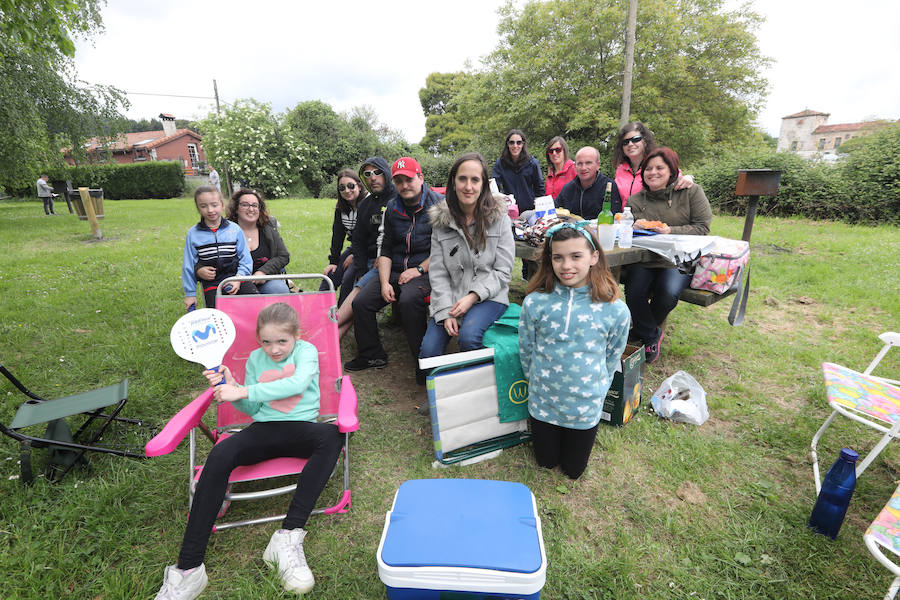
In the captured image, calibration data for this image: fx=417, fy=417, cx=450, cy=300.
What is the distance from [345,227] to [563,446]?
345 centimetres

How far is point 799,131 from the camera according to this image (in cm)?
6606

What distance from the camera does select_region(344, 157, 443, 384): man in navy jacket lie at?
11.5 ft

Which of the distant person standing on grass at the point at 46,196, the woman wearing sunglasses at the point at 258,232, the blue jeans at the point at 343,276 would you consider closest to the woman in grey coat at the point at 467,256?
the blue jeans at the point at 343,276

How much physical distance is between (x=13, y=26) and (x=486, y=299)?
17.5 feet

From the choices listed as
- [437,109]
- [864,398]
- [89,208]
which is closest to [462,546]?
[864,398]

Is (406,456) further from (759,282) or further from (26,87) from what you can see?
(26,87)

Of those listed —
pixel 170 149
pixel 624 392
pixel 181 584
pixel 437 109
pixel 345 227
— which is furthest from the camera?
pixel 170 149

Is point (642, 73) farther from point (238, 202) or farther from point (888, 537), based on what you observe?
point (888, 537)

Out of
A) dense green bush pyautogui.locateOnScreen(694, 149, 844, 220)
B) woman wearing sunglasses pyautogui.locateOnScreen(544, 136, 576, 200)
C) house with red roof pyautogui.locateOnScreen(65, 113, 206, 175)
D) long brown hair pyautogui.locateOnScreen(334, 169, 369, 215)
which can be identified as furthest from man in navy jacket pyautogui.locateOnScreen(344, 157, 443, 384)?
house with red roof pyautogui.locateOnScreen(65, 113, 206, 175)

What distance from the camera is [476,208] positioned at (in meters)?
3.12

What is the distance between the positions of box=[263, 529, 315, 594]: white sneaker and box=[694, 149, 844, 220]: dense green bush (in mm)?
13731

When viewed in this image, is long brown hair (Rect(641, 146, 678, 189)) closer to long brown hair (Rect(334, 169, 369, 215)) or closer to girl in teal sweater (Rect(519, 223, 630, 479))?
girl in teal sweater (Rect(519, 223, 630, 479))

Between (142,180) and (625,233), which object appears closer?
(625,233)

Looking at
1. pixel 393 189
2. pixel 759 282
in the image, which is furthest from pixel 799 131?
pixel 393 189
